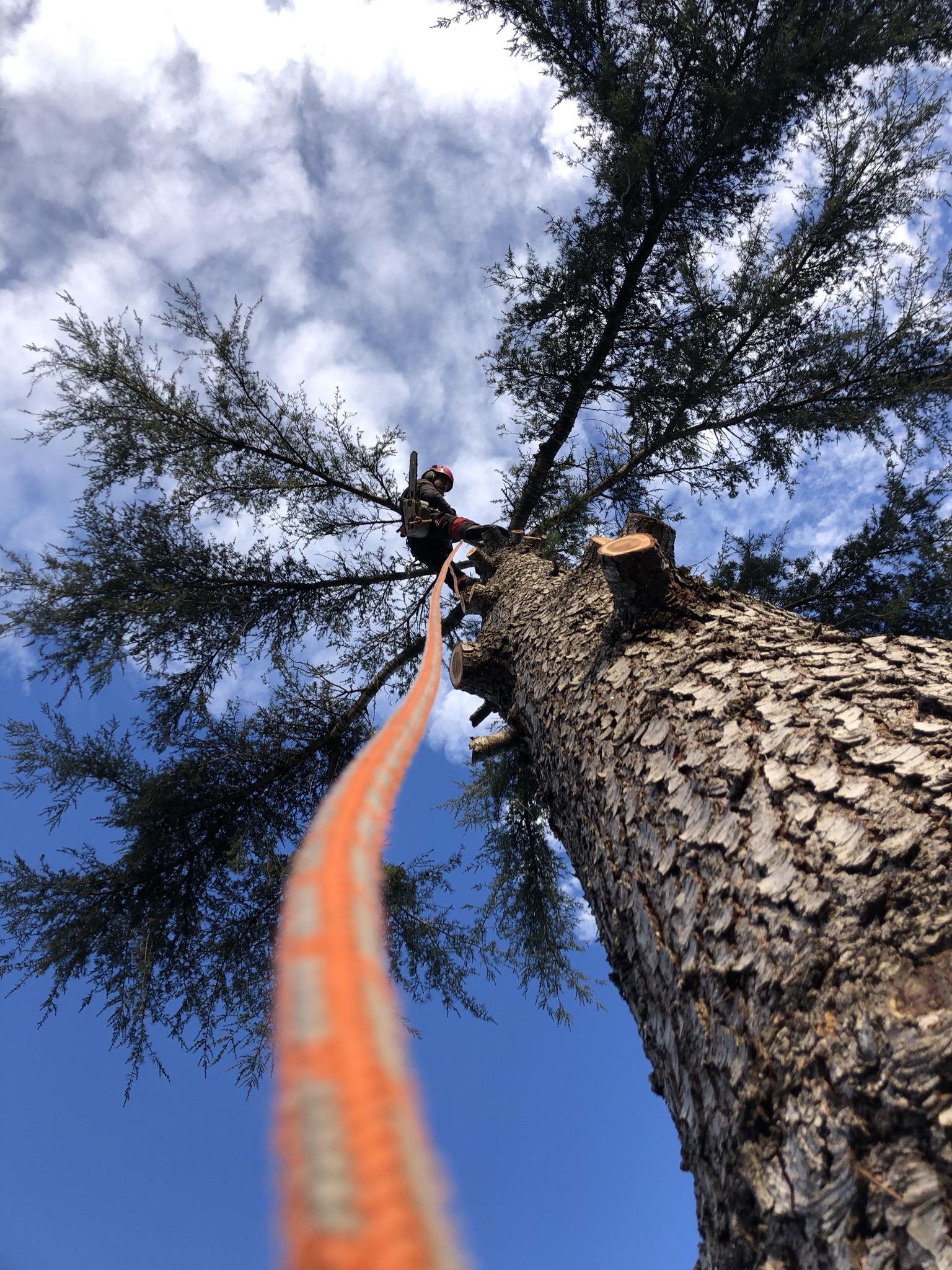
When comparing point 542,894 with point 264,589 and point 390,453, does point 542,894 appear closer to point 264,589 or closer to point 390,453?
point 264,589

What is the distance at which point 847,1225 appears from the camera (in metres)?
0.81

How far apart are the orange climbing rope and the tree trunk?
0.72 meters

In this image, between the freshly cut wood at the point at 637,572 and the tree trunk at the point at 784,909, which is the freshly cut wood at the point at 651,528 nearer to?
the freshly cut wood at the point at 637,572

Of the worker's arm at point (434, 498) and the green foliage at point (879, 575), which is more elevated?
the worker's arm at point (434, 498)

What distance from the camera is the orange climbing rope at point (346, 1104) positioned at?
0.41 metres

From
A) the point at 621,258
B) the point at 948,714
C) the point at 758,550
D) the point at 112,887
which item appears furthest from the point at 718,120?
the point at 112,887

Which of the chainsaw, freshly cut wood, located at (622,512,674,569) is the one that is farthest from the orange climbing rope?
the chainsaw

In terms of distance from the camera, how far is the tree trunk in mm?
849

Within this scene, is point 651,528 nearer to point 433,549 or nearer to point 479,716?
point 479,716

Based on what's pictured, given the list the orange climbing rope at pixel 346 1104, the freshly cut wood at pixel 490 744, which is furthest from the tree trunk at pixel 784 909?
the freshly cut wood at pixel 490 744

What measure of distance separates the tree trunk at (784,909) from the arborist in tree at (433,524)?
3.36 meters

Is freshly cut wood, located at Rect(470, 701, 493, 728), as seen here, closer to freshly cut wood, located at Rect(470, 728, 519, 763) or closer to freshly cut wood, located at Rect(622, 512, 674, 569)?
freshly cut wood, located at Rect(470, 728, 519, 763)

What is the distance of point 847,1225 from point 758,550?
5.44 metres

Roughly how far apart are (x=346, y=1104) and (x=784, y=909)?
36.8 inches
